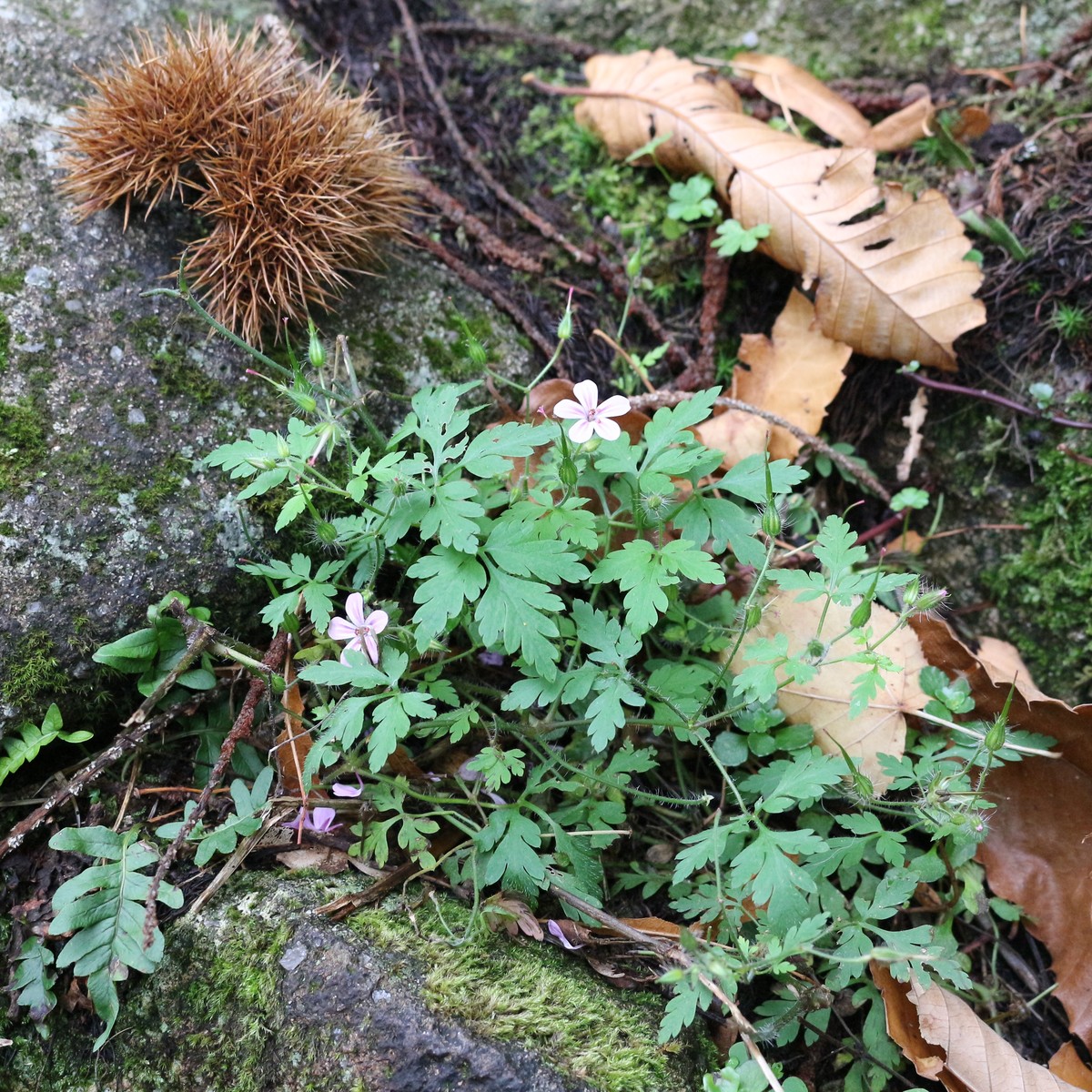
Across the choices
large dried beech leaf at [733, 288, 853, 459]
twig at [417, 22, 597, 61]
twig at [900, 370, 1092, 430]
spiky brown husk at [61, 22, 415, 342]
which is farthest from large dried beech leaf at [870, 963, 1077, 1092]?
twig at [417, 22, 597, 61]

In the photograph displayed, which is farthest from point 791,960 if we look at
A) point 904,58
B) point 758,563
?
point 904,58

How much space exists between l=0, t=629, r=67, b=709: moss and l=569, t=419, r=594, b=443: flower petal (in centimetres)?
158

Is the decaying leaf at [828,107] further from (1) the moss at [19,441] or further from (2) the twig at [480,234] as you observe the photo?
(1) the moss at [19,441]

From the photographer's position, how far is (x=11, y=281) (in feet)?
8.84

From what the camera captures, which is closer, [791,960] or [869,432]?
[791,960]

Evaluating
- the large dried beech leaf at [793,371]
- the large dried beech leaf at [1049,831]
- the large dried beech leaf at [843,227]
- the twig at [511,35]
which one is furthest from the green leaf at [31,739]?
the twig at [511,35]

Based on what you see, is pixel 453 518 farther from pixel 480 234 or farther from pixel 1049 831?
pixel 1049 831

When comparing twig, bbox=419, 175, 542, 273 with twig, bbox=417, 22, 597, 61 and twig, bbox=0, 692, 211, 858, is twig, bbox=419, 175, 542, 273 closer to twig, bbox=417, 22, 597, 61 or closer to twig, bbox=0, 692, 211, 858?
twig, bbox=417, 22, 597, 61

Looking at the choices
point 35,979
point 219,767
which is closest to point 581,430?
point 219,767

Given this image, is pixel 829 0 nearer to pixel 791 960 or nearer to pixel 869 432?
pixel 869 432

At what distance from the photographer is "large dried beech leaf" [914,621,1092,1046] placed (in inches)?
99.4

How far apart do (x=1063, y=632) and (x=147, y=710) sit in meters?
3.03

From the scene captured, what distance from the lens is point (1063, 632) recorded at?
3.01m

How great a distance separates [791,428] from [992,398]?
2.59ft
